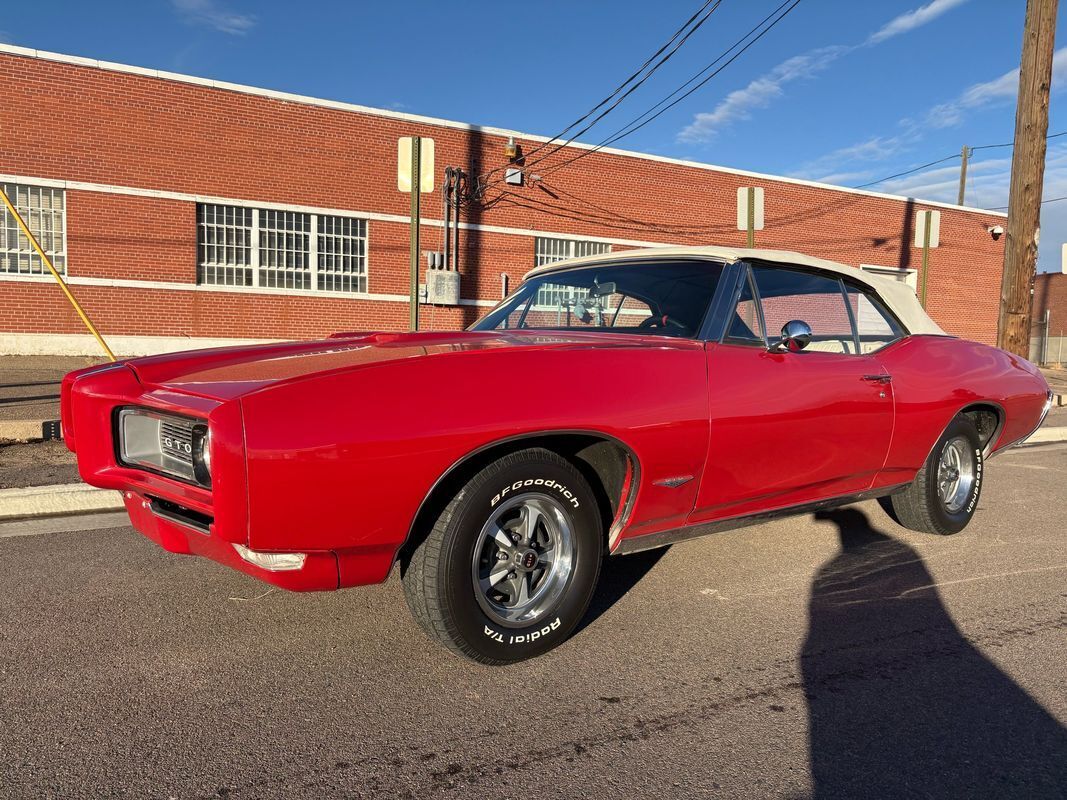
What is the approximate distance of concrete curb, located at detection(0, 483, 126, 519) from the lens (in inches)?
184

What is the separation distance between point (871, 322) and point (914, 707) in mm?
2303

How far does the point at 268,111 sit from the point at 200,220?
258 centimetres

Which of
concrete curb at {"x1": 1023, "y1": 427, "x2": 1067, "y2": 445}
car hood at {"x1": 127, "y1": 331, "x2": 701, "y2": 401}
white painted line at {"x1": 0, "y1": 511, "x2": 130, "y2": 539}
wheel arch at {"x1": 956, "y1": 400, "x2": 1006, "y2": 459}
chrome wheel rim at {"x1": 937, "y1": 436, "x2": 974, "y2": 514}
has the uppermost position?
car hood at {"x1": 127, "y1": 331, "x2": 701, "y2": 401}

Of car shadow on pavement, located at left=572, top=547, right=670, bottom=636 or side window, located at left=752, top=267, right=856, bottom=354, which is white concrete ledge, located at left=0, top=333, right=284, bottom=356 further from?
side window, located at left=752, top=267, right=856, bottom=354

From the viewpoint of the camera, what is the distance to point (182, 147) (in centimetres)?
1500

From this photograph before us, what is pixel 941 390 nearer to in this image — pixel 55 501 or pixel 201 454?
pixel 201 454

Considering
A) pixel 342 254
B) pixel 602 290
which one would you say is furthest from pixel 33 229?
pixel 602 290

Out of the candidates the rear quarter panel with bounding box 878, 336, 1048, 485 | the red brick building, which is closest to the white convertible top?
the rear quarter panel with bounding box 878, 336, 1048, 485

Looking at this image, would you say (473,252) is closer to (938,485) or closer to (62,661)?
(938,485)

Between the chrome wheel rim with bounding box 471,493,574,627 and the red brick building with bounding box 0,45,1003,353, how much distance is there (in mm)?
14522

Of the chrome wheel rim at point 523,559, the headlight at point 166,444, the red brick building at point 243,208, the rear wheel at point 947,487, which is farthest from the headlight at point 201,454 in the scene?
the red brick building at point 243,208

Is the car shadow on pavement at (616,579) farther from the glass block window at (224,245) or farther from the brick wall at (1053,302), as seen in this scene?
the brick wall at (1053,302)

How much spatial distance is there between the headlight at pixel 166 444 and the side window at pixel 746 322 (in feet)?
6.82

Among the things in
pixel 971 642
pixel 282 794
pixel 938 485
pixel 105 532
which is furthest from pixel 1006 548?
pixel 105 532
